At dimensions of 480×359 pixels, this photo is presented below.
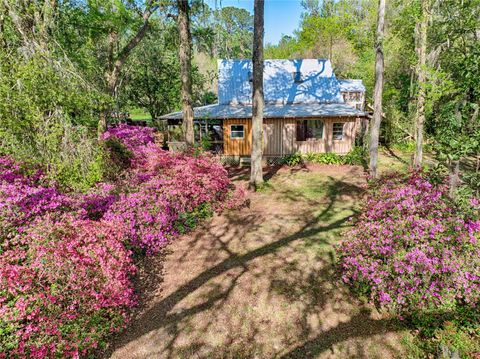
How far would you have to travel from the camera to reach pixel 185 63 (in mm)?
13414

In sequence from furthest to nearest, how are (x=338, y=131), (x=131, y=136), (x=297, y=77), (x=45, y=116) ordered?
1. (x=297, y=77)
2. (x=338, y=131)
3. (x=131, y=136)
4. (x=45, y=116)

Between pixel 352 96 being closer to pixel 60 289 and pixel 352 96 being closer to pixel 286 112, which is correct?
pixel 286 112

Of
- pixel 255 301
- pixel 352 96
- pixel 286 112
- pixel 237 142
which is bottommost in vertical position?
pixel 255 301

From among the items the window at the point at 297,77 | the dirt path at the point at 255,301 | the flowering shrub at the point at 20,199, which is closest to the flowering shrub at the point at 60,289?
the flowering shrub at the point at 20,199

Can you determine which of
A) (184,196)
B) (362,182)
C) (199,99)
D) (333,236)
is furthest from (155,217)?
(199,99)

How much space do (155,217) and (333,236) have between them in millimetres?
5537

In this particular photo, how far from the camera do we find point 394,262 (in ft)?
18.0

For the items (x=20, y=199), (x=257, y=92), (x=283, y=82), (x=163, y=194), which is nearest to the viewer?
(x=20, y=199)

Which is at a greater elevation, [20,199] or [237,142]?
[20,199]

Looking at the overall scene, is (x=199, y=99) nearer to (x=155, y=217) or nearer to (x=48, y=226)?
(x=155, y=217)

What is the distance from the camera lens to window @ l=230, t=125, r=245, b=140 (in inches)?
698

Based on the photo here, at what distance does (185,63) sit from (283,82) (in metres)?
9.77

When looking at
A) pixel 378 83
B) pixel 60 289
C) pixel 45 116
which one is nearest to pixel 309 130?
pixel 378 83

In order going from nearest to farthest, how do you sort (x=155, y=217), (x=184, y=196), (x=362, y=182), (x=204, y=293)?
(x=204, y=293), (x=155, y=217), (x=184, y=196), (x=362, y=182)
